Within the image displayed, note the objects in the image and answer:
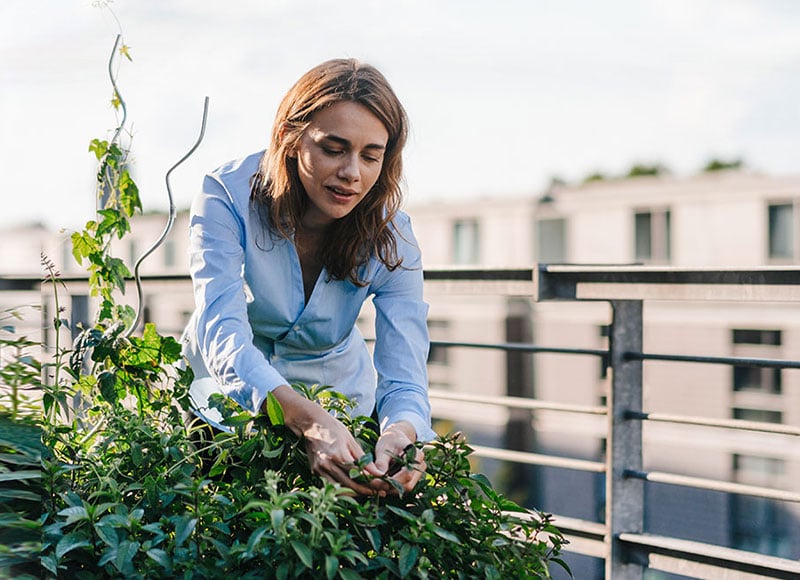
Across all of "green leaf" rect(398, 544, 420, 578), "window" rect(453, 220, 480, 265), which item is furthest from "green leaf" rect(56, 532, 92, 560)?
"window" rect(453, 220, 480, 265)

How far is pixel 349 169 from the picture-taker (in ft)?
5.30

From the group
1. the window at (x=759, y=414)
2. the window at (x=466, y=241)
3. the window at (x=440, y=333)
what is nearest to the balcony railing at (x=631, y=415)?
the window at (x=759, y=414)

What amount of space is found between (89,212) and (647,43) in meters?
54.7

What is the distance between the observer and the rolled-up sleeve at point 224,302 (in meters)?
1.50

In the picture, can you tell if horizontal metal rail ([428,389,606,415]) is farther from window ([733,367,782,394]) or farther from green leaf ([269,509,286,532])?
window ([733,367,782,394])

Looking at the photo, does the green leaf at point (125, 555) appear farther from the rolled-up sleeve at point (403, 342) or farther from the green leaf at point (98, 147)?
the green leaf at point (98, 147)

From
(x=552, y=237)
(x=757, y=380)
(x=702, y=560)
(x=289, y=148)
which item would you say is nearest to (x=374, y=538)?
(x=289, y=148)

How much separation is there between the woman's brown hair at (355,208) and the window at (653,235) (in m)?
33.6

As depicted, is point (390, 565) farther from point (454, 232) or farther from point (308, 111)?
point (454, 232)

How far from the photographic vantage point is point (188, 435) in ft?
5.18

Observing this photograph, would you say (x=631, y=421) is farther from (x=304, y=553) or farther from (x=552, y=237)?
(x=552, y=237)

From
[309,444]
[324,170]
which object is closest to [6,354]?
[309,444]

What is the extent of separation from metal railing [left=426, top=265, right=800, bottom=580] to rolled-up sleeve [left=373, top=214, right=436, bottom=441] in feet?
2.15

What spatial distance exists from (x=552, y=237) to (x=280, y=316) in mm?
34732
